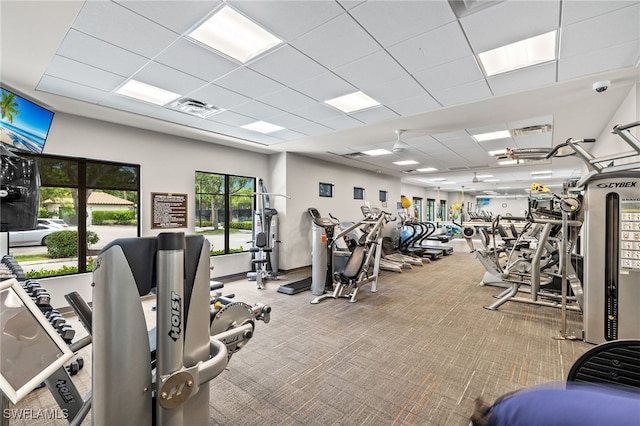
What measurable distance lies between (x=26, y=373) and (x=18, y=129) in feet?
12.3

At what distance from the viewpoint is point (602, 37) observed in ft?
7.86

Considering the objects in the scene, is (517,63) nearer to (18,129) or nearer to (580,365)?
(580,365)

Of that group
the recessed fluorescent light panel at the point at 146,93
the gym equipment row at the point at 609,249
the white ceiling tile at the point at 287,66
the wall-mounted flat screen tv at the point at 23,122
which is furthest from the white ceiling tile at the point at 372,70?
the wall-mounted flat screen tv at the point at 23,122

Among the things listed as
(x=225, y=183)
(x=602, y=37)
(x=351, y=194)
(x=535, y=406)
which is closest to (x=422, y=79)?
(x=602, y=37)

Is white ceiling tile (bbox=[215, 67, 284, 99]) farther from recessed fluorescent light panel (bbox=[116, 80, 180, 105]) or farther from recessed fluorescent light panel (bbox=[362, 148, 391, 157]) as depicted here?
recessed fluorescent light panel (bbox=[362, 148, 391, 157])

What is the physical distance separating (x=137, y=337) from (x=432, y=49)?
301 cm

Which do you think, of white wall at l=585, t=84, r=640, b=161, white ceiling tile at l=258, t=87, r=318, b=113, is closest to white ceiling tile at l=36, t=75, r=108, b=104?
white ceiling tile at l=258, t=87, r=318, b=113

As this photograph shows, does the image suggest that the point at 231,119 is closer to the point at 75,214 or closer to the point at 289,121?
the point at 289,121

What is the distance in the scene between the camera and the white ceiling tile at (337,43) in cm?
234

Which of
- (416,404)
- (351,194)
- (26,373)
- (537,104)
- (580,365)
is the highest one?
(537,104)

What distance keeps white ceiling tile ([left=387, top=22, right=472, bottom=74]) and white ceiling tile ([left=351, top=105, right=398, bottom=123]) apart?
1196 mm

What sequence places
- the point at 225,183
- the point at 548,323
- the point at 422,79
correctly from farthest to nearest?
the point at 225,183 < the point at 548,323 < the point at 422,79

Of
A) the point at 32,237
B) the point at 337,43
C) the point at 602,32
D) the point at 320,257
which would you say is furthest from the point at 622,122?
the point at 32,237

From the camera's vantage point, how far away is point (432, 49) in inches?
104
